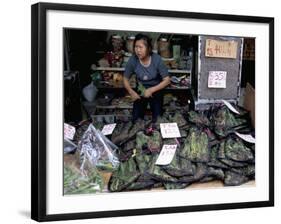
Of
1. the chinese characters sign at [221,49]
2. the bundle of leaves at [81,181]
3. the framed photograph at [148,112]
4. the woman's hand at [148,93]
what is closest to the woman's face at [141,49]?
the framed photograph at [148,112]

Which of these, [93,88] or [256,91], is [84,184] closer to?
[93,88]

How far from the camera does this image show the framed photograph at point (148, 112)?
10.9ft

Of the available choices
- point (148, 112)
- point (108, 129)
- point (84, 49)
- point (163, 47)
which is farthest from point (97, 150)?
point (163, 47)

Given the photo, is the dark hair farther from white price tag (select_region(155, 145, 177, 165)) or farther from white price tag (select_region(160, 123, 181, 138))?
white price tag (select_region(155, 145, 177, 165))

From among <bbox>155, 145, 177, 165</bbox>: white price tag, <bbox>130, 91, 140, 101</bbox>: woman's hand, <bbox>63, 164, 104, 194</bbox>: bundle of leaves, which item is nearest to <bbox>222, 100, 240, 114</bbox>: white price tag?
<bbox>155, 145, 177, 165</bbox>: white price tag

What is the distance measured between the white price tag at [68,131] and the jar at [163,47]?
55 cm

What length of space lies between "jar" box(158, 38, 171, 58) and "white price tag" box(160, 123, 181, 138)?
319 millimetres

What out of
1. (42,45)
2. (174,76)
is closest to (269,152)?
(174,76)

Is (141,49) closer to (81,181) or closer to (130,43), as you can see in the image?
(130,43)

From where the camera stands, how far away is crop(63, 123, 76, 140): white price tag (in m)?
3.37

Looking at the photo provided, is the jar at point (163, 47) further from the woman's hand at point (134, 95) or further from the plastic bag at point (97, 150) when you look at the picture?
the plastic bag at point (97, 150)

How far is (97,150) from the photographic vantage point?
346cm

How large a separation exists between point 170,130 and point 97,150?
37 centimetres

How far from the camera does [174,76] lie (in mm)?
3598
